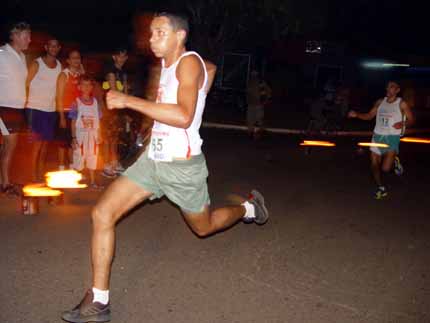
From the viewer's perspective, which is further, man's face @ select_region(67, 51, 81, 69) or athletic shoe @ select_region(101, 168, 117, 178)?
athletic shoe @ select_region(101, 168, 117, 178)

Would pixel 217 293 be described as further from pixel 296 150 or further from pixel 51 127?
pixel 296 150

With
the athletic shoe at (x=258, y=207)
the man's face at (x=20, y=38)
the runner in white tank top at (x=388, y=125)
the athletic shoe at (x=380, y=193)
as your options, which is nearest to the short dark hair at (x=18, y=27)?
the man's face at (x=20, y=38)

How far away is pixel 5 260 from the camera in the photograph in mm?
4750

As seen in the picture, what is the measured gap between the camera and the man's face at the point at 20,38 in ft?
21.1

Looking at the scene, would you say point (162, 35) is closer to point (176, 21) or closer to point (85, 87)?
point (176, 21)

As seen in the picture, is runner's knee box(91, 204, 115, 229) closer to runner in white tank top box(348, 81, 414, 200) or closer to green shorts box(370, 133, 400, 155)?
runner in white tank top box(348, 81, 414, 200)

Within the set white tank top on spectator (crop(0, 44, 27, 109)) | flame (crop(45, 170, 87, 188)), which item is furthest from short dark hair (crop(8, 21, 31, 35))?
flame (crop(45, 170, 87, 188))

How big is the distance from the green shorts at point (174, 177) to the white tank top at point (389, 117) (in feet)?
16.2

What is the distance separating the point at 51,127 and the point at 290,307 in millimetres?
4275

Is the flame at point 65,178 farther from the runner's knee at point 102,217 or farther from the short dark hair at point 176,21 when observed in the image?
the short dark hair at point 176,21

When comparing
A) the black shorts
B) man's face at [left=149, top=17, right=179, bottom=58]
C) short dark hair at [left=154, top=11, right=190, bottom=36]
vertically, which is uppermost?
short dark hair at [left=154, top=11, right=190, bottom=36]

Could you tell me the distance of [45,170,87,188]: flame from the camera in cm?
721

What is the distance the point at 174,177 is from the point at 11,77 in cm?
364

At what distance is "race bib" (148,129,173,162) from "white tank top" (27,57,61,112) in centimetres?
354
